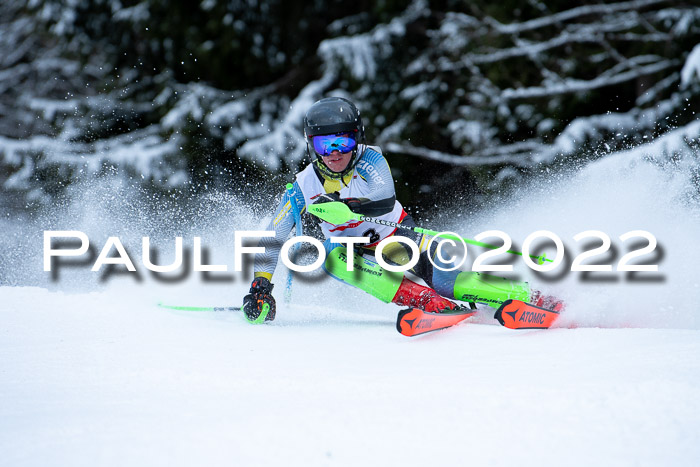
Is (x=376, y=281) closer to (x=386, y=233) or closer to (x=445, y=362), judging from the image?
(x=386, y=233)

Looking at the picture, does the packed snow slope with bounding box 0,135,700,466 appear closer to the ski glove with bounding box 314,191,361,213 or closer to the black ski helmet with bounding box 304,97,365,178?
the ski glove with bounding box 314,191,361,213

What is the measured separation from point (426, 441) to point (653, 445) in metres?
0.66

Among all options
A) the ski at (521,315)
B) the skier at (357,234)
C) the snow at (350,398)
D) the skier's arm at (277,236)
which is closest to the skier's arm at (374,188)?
the skier at (357,234)

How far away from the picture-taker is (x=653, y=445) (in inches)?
79.7

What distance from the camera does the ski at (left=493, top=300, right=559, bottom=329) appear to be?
12.5 ft

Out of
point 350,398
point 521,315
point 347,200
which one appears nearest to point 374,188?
point 347,200

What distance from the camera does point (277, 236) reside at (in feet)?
15.6

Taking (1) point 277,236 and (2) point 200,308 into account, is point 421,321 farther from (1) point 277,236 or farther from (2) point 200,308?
(2) point 200,308

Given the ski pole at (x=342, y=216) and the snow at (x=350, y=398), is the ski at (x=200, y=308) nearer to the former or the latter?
the snow at (x=350, y=398)

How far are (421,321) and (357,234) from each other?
41.8 inches

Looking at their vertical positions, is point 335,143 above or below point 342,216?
above

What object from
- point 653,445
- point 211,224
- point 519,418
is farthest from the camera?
point 211,224

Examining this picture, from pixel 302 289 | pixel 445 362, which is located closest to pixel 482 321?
pixel 445 362

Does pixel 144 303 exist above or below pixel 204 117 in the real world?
below
